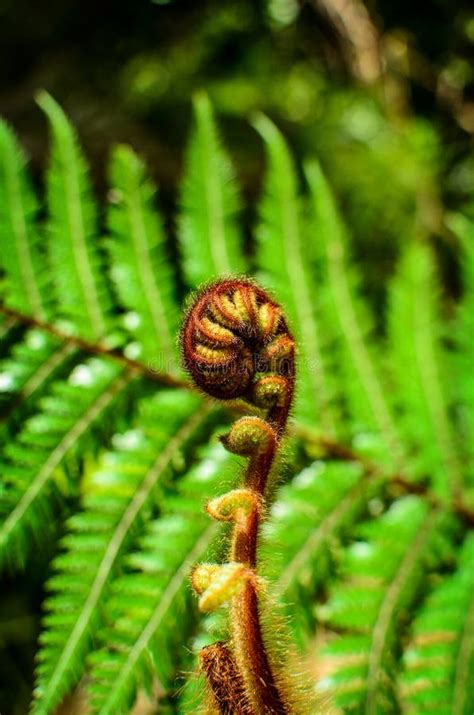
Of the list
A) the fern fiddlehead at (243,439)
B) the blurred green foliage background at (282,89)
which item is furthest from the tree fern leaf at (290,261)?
the blurred green foliage background at (282,89)

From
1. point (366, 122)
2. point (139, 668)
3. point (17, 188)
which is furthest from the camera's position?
point (366, 122)

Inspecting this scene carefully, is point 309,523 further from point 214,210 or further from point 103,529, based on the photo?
point 214,210

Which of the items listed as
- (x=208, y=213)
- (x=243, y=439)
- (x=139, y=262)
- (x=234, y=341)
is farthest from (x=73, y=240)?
(x=243, y=439)

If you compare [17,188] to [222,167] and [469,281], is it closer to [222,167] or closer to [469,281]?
[222,167]

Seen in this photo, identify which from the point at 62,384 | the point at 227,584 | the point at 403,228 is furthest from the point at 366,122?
the point at 227,584

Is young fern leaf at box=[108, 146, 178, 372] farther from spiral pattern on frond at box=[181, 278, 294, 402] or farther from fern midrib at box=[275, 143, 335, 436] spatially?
spiral pattern on frond at box=[181, 278, 294, 402]

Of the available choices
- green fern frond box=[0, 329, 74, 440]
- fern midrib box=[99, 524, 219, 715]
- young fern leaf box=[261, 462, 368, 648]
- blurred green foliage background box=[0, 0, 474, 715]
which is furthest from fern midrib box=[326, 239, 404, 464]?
blurred green foliage background box=[0, 0, 474, 715]
